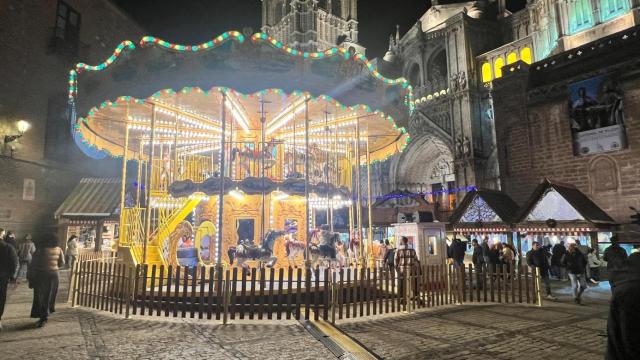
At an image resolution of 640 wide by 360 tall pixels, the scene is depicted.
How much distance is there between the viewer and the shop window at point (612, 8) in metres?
19.2

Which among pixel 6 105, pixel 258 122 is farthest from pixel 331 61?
pixel 6 105

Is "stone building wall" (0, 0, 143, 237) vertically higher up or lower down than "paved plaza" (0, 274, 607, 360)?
higher up

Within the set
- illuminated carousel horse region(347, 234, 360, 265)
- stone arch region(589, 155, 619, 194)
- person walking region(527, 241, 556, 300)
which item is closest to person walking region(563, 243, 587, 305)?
person walking region(527, 241, 556, 300)

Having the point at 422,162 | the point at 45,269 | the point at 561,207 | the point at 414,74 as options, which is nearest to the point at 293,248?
the point at 45,269

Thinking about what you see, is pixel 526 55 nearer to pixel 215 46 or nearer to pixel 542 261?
pixel 542 261

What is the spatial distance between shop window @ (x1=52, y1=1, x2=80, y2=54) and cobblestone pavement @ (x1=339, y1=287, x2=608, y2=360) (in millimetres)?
19955

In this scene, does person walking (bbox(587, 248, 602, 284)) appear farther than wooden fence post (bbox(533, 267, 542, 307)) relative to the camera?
Yes

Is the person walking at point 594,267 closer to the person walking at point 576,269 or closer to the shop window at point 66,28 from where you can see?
the person walking at point 576,269

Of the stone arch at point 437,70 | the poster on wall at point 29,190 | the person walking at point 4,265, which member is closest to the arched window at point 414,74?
the stone arch at point 437,70

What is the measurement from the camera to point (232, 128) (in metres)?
11.1

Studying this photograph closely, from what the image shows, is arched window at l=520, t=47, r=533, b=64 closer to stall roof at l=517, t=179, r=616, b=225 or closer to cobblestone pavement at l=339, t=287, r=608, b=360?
stall roof at l=517, t=179, r=616, b=225

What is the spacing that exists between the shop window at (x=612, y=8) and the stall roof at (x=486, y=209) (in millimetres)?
12382

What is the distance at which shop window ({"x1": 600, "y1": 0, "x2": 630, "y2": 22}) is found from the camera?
62.9 ft

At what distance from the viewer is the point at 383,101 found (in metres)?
9.35
